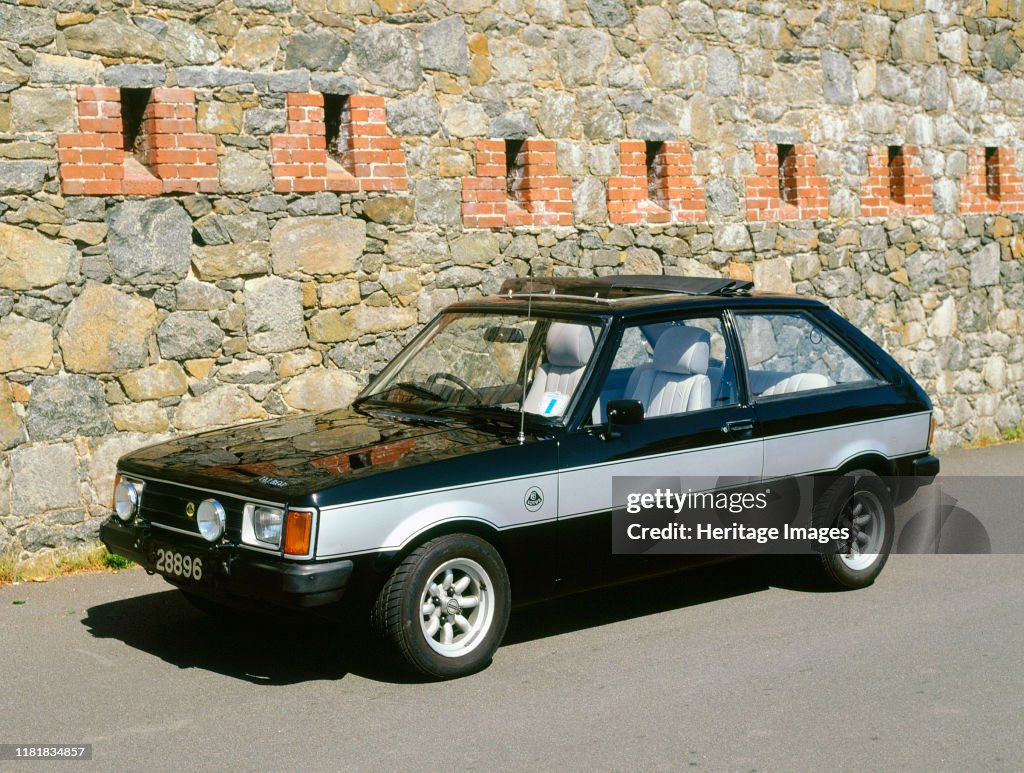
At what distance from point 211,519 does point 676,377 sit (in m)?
2.46

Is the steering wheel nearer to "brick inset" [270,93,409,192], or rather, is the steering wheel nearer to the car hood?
the car hood

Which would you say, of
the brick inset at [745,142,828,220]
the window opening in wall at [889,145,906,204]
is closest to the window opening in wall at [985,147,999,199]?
the window opening in wall at [889,145,906,204]

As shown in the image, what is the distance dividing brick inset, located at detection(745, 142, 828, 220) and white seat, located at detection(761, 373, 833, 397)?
4.45 meters

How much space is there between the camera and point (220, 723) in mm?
5270

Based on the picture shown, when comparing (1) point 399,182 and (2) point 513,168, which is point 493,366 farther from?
(2) point 513,168

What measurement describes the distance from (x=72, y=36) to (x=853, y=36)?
7.22m

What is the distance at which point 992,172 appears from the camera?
13.7m

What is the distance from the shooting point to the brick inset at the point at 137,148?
818 centimetres

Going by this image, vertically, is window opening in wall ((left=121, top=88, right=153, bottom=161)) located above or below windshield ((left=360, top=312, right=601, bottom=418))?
above

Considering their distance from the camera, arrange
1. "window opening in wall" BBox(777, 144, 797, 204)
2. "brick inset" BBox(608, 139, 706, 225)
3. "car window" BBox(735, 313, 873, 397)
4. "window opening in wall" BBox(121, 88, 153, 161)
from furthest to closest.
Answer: "window opening in wall" BBox(777, 144, 797, 204), "brick inset" BBox(608, 139, 706, 225), "window opening in wall" BBox(121, 88, 153, 161), "car window" BBox(735, 313, 873, 397)

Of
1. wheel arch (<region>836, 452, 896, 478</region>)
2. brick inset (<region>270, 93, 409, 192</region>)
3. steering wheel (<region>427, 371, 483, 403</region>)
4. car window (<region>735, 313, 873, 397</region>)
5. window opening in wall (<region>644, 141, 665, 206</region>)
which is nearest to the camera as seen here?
steering wheel (<region>427, 371, 483, 403</region>)

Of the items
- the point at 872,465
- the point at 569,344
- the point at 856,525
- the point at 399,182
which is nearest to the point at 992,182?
the point at 399,182

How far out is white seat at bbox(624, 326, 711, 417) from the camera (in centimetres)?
674

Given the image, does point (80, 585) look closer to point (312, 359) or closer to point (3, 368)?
point (3, 368)
